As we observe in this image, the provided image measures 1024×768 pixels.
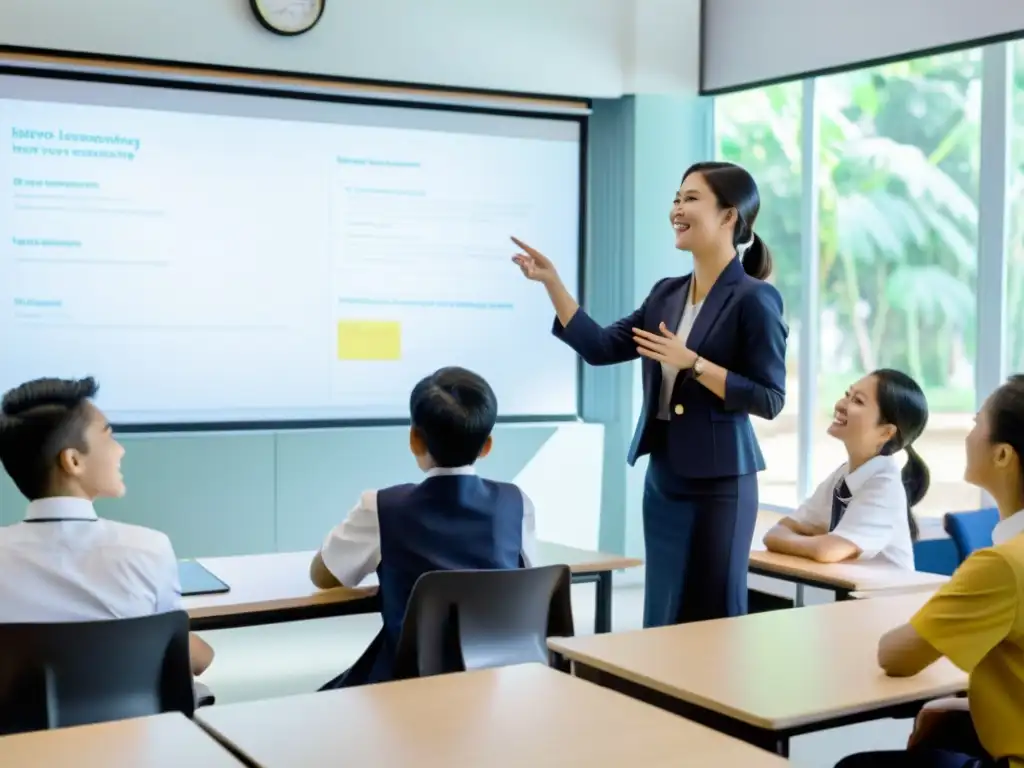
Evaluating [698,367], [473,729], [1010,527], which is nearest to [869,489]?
[698,367]

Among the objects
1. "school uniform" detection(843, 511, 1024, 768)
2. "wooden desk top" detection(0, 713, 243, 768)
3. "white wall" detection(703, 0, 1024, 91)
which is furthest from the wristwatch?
"white wall" detection(703, 0, 1024, 91)

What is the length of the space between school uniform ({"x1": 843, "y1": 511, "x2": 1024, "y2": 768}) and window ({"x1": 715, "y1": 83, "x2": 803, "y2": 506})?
382 centimetres

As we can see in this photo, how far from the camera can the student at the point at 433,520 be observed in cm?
251

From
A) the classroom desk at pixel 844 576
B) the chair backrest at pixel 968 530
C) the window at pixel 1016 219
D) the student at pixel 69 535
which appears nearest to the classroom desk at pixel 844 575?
the classroom desk at pixel 844 576

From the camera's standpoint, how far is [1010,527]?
6.59 feet

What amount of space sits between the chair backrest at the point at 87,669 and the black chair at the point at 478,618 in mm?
473

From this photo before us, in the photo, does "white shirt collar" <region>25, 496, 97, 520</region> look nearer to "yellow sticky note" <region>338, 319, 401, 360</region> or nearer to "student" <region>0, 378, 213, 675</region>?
"student" <region>0, 378, 213, 675</region>

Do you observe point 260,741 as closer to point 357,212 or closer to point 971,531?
point 971,531

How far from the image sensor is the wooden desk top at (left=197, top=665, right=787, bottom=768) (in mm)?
1561

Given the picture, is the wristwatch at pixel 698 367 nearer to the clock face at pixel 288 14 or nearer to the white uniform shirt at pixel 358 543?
the white uniform shirt at pixel 358 543

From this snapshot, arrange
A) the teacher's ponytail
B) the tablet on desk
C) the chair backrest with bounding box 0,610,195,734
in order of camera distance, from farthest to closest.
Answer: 1. the teacher's ponytail
2. the tablet on desk
3. the chair backrest with bounding box 0,610,195,734

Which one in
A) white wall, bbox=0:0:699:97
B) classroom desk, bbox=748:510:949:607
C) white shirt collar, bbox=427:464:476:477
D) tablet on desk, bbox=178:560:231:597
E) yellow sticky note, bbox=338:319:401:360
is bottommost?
classroom desk, bbox=748:510:949:607

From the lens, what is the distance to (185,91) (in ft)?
16.2

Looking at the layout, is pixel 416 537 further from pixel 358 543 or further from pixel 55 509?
pixel 55 509
